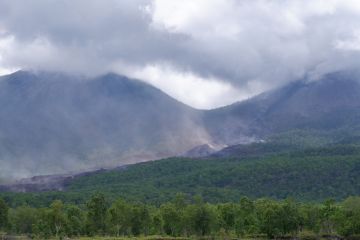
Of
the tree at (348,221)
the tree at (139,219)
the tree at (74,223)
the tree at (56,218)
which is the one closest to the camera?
the tree at (348,221)

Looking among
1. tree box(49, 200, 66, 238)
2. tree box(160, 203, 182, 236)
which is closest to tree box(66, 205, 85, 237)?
tree box(49, 200, 66, 238)

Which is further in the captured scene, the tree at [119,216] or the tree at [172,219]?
the tree at [172,219]

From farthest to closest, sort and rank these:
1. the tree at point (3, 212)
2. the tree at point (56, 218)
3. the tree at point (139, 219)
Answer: the tree at point (3, 212)
the tree at point (139, 219)
the tree at point (56, 218)

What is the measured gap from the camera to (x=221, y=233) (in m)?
160

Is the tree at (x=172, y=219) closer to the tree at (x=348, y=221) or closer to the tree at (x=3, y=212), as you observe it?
the tree at (x=348, y=221)

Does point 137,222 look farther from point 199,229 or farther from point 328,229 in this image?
point 328,229

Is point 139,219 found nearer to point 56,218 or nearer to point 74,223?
point 74,223

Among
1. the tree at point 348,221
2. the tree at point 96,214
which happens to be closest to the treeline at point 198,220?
the tree at point 96,214

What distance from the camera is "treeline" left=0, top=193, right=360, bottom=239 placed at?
150875mm

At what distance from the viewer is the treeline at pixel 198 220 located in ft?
495

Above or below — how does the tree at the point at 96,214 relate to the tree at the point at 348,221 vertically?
above

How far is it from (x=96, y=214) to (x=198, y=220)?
28846mm

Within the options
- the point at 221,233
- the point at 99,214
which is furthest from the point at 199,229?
the point at 99,214

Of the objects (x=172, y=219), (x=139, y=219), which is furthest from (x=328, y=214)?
(x=139, y=219)
